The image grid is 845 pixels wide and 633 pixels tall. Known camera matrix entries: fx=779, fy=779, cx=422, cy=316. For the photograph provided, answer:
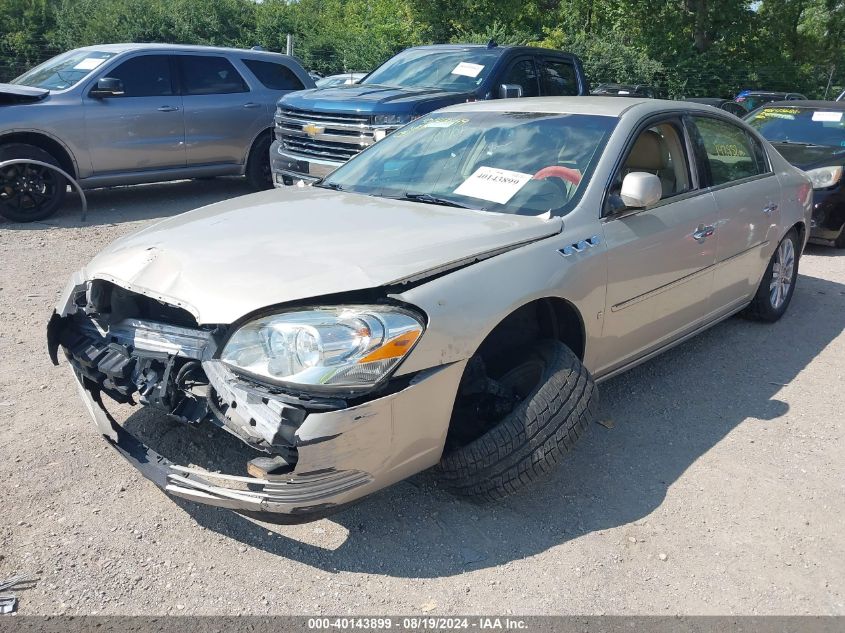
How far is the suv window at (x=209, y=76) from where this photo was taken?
9.60 metres

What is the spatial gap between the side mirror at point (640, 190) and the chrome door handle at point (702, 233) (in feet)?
2.33

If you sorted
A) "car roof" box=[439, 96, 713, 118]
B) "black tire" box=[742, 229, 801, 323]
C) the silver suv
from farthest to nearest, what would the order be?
the silver suv
"black tire" box=[742, 229, 801, 323]
"car roof" box=[439, 96, 713, 118]

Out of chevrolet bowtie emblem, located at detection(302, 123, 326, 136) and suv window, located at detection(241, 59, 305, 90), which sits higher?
suv window, located at detection(241, 59, 305, 90)

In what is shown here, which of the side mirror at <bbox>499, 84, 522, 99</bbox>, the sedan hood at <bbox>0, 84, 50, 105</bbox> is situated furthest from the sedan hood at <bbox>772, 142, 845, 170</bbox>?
the sedan hood at <bbox>0, 84, 50, 105</bbox>

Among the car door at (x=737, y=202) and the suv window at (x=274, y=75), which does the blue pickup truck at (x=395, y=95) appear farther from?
the car door at (x=737, y=202)

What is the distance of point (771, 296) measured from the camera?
578cm

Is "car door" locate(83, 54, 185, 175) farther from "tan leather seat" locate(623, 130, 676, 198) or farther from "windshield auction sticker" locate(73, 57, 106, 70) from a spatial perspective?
"tan leather seat" locate(623, 130, 676, 198)

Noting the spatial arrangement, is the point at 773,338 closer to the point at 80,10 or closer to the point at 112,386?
the point at 112,386

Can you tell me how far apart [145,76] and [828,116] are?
818 centimetres

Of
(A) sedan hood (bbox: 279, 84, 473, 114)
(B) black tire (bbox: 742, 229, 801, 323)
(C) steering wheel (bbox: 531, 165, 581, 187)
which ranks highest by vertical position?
(A) sedan hood (bbox: 279, 84, 473, 114)

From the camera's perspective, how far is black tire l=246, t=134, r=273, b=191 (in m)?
10.3

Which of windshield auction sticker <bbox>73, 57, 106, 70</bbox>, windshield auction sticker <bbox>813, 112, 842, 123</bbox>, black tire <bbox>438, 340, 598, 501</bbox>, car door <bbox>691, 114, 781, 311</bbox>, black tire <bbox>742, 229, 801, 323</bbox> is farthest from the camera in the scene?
windshield auction sticker <bbox>813, 112, 842, 123</bbox>

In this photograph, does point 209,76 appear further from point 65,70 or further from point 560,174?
point 560,174

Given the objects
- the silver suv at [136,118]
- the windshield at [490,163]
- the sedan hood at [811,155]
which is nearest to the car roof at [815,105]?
the sedan hood at [811,155]
